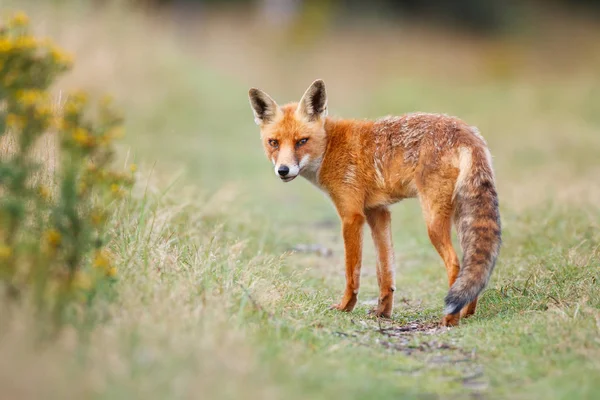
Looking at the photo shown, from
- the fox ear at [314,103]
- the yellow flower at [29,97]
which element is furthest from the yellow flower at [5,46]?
the fox ear at [314,103]

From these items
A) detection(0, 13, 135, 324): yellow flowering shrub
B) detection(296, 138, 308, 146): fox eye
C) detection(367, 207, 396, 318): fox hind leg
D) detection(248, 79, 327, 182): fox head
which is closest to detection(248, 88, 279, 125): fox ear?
detection(248, 79, 327, 182): fox head

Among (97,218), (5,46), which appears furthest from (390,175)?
(5,46)

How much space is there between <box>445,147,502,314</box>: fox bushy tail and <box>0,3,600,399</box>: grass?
1.22 feet

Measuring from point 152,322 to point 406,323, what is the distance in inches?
102

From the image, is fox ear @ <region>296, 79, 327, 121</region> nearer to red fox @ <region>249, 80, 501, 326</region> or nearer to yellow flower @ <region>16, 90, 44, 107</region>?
red fox @ <region>249, 80, 501, 326</region>

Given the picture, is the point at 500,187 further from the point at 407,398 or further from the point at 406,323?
the point at 407,398

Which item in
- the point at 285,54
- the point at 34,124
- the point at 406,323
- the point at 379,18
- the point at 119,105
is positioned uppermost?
the point at 379,18

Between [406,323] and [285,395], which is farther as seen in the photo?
[406,323]

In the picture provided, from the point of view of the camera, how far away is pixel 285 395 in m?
3.65

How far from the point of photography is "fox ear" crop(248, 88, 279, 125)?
7152 millimetres

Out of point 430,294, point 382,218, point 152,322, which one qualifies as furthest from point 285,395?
point 430,294

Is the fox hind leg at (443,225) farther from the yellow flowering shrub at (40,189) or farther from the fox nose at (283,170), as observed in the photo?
the yellow flowering shrub at (40,189)

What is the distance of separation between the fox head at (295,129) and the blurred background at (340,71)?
1.67 m

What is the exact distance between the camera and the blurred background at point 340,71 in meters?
13.6
